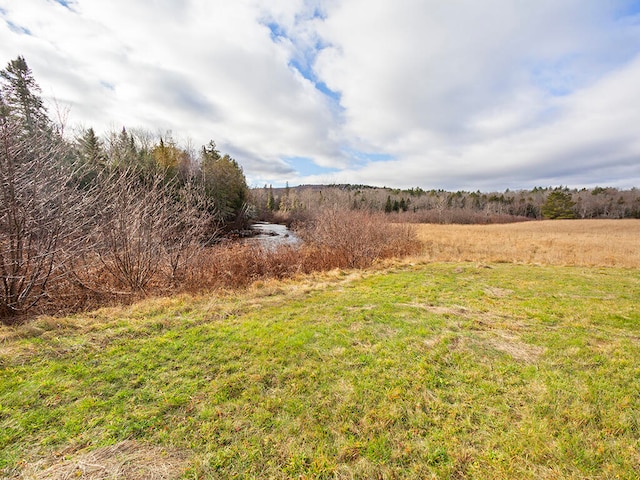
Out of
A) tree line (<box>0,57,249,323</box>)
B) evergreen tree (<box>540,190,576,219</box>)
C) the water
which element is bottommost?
the water

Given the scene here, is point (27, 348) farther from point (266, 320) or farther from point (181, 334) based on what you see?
point (266, 320)

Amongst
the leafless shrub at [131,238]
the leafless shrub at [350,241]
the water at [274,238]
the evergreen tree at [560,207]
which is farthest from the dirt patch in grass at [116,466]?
the evergreen tree at [560,207]

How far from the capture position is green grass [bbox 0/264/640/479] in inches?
81.7

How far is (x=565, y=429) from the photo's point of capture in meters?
2.30

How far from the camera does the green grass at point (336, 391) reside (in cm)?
207

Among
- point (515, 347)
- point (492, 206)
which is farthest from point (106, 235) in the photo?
point (492, 206)

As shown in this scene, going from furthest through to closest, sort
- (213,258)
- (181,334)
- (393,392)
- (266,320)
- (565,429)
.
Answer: (213,258) < (266,320) < (181,334) < (393,392) < (565,429)

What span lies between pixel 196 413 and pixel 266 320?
89.5 inches

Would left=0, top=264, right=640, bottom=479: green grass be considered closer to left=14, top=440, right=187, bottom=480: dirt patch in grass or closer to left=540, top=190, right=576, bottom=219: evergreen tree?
left=14, top=440, right=187, bottom=480: dirt patch in grass

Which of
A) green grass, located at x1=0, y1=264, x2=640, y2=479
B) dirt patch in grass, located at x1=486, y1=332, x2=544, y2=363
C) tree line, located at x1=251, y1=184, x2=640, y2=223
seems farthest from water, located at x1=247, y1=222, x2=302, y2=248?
tree line, located at x1=251, y1=184, x2=640, y2=223

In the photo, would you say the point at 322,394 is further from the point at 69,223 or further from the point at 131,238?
the point at 131,238

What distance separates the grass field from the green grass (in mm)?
15

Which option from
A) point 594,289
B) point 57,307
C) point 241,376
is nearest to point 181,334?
point 241,376

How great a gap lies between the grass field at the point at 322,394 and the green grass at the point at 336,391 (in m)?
0.02
